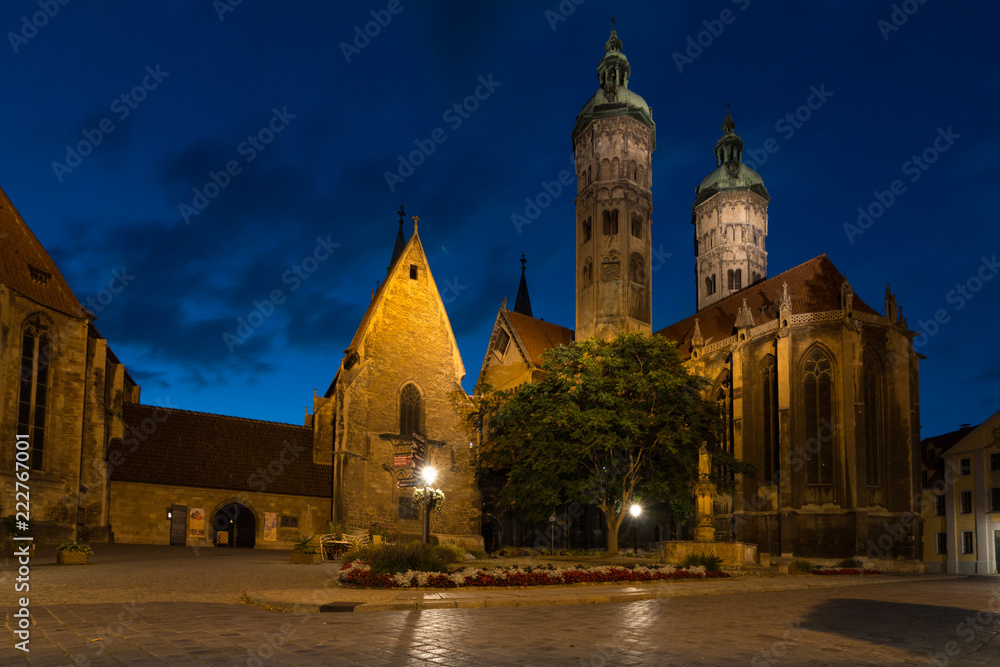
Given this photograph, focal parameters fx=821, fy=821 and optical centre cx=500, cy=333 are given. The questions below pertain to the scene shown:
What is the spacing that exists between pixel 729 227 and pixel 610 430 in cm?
4524

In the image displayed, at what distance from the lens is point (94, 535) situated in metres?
34.1

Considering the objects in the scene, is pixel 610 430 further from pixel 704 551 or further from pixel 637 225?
pixel 637 225

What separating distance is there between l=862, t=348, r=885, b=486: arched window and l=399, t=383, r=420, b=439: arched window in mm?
23694

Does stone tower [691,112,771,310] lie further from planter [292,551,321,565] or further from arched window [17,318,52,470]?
arched window [17,318,52,470]

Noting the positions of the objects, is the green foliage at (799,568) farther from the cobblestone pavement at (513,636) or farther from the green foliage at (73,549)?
the green foliage at (73,549)

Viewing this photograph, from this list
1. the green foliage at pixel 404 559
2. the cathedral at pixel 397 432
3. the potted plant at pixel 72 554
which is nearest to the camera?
the green foliage at pixel 404 559

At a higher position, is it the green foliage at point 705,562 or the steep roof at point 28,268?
the steep roof at point 28,268

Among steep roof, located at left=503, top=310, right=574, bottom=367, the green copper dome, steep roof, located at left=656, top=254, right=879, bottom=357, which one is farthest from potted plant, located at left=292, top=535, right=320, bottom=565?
the green copper dome

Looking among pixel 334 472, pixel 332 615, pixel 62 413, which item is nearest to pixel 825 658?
pixel 332 615

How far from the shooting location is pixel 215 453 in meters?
40.2

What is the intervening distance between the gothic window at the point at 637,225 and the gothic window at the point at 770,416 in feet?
53.0

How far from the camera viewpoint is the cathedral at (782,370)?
1658 inches

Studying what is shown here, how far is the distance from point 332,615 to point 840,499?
118 ft

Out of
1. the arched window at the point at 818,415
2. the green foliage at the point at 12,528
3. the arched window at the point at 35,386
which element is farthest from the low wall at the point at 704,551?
the arched window at the point at 35,386
